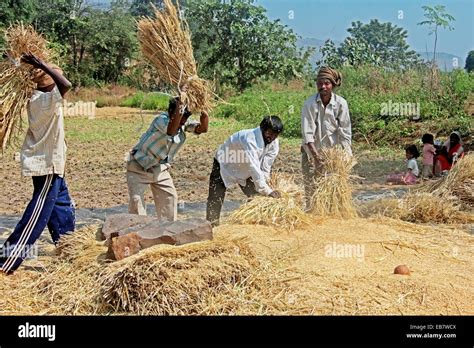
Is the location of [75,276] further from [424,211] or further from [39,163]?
[424,211]

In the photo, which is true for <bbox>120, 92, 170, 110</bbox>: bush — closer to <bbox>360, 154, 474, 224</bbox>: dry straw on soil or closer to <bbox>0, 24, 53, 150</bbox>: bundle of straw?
<bbox>360, 154, 474, 224</bbox>: dry straw on soil

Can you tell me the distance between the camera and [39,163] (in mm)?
5195

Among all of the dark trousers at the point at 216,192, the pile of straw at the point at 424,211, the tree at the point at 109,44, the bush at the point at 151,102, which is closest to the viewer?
the dark trousers at the point at 216,192

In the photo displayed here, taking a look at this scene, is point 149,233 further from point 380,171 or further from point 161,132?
point 380,171

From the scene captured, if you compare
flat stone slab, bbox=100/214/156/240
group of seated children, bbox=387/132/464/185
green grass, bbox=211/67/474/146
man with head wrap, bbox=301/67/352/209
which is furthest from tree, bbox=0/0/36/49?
flat stone slab, bbox=100/214/156/240

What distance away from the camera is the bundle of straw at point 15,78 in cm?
521

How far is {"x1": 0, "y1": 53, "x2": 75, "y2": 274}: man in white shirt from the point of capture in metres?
5.15

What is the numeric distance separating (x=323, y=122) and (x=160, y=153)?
72.2 inches

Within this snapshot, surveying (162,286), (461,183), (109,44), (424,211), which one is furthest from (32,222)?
(109,44)

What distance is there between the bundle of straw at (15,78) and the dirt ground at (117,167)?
1.40 ft

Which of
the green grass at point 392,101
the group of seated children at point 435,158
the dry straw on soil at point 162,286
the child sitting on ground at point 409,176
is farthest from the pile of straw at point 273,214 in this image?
the green grass at point 392,101

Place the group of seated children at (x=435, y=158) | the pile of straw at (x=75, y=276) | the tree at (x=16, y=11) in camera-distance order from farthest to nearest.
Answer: the tree at (x=16, y=11), the group of seated children at (x=435, y=158), the pile of straw at (x=75, y=276)

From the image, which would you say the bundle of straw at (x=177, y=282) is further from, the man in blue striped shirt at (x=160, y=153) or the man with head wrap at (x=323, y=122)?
the man with head wrap at (x=323, y=122)
